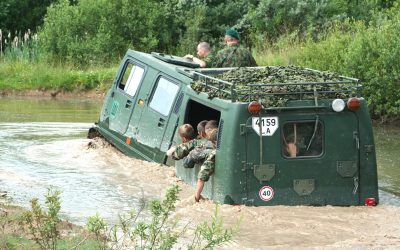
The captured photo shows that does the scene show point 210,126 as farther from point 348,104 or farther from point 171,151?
point 348,104

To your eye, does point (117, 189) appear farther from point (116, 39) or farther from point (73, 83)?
point (116, 39)

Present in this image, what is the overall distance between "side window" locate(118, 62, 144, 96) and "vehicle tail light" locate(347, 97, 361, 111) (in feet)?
14.3

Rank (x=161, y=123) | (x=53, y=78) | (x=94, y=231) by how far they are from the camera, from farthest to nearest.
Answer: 1. (x=53, y=78)
2. (x=161, y=123)
3. (x=94, y=231)

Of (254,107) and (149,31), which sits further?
(149,31)

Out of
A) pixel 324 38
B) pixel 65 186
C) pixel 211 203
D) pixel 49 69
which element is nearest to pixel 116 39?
pixel 49 69

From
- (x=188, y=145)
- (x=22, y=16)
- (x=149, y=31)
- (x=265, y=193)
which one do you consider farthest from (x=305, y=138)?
(x=22, y=16)

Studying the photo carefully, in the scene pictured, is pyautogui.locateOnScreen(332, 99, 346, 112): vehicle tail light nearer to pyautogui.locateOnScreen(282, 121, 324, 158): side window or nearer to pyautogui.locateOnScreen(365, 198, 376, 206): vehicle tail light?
pyautogui.locateOnScreen(282, 121, 324, 158): side window

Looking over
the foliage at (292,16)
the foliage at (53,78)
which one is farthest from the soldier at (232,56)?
the foliage at (292,16)

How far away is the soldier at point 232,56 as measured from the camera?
15.1 m

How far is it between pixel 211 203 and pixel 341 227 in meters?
1.64

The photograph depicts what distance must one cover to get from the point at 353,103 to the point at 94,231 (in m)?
4.57

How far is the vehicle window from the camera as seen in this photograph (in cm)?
1412

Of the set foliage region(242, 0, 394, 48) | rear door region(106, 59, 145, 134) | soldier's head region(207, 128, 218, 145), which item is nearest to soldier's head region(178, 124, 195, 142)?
soldier's head region(207, 128, 218, 145)

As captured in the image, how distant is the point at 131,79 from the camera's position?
615 inches
